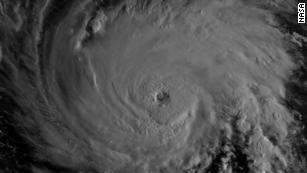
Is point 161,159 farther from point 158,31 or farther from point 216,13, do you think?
point 216,13

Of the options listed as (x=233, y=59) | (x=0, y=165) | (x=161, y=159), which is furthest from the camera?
(x=233, y=59)

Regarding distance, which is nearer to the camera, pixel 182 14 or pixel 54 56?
pixel 54 56

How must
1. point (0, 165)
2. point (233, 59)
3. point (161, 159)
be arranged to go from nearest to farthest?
1. point (0, 165)
2. point (161, 159)
3. point (233, 59)

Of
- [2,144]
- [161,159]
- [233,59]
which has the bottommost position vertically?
[161,159]

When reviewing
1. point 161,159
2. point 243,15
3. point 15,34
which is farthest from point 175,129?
point 15,34

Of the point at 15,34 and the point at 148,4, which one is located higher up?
the point at 15,34

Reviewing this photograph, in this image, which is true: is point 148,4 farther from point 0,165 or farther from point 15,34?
point 0,165

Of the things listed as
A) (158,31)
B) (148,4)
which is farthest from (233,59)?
(148,4)
